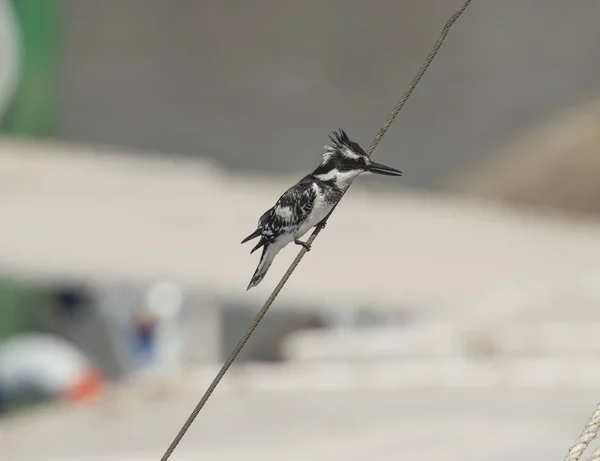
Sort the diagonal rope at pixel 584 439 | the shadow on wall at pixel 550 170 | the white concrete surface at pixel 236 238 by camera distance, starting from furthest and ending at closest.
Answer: the shadow on wall at pixel 550 170
the white concrete surface at pixel 236 238
the diagonal rope at pixel 584 439

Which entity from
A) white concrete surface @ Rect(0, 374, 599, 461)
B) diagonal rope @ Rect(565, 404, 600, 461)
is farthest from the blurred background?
diagonal rope @ Rect(565, 404, 600, 461)

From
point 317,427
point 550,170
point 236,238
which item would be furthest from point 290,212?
point 550,170

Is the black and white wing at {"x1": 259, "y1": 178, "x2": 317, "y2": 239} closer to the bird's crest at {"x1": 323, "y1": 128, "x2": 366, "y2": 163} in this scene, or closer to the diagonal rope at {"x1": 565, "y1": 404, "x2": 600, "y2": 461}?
the bird's crest at {"x1": 323, "y1": 128, "x2": 366, "y2": 163}

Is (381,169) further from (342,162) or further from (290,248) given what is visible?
(290,248)

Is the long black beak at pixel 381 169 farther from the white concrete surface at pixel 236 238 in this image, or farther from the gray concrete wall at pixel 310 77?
the gray concrete wall at pixel 310 77

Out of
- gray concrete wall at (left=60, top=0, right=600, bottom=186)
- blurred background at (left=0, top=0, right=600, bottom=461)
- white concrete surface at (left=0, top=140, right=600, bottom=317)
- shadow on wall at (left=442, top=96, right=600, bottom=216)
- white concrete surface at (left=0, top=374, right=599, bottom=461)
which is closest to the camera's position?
white concrete surface at (left=0, top=374, right=599, bottom=461)

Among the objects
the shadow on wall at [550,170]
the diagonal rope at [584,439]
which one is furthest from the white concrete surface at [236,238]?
the diagonal rope at [584,439]
